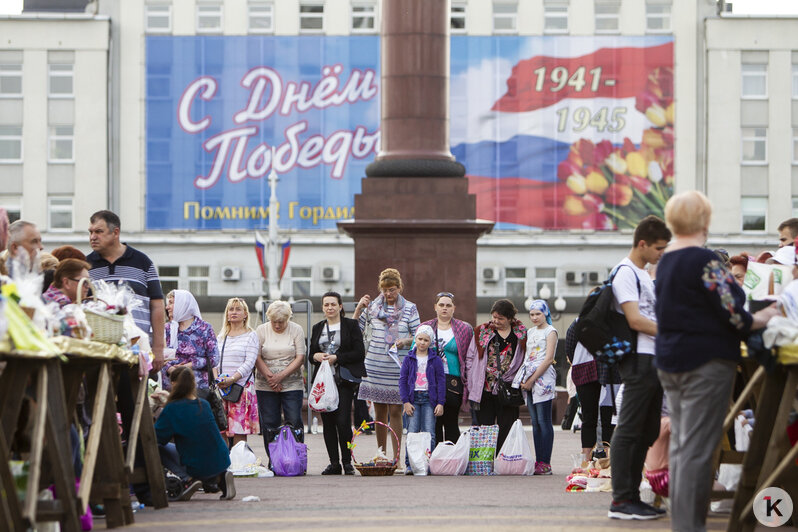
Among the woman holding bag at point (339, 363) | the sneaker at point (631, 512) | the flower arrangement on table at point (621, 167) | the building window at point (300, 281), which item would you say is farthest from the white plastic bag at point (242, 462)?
the flower arrangement on table at point (621, 167)

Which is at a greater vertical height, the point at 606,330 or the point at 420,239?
the point at 420,239

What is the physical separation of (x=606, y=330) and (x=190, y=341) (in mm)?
5340

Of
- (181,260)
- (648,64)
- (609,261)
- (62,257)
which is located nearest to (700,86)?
(648,64)

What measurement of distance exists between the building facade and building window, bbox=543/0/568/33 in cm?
5

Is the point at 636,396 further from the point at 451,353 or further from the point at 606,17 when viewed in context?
the point at 606,17

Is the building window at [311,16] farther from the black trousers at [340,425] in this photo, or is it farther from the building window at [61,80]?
the black trousers at [340,425]

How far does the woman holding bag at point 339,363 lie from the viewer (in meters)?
15.5

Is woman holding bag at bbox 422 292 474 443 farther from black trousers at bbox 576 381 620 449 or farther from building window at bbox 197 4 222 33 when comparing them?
building window at bbox 197 4 222 33

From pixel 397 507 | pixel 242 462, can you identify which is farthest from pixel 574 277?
pixel 397 507

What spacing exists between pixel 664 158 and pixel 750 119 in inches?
143

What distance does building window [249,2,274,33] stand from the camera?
6350cm

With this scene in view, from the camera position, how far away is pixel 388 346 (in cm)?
1587

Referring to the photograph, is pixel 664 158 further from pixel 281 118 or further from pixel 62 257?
pixel 62 257

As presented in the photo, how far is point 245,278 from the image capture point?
202 feet
